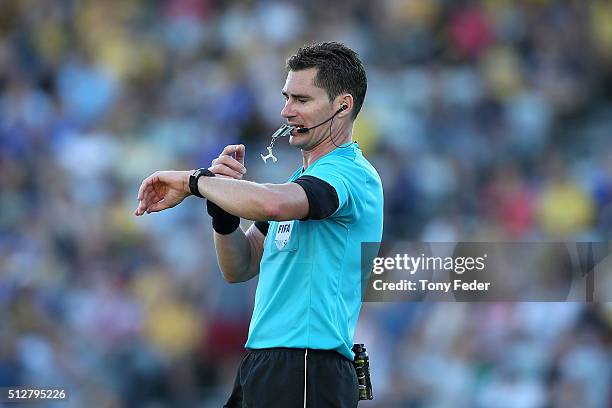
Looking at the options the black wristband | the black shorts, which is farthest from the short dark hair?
the black shorts

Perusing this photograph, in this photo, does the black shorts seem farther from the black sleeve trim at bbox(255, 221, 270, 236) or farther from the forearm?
the black sleeve trim at bbox(255, 221, 270, 236)

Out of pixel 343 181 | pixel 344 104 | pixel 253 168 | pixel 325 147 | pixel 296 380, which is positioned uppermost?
pixel 253 168

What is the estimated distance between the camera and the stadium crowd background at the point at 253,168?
6.41 meters

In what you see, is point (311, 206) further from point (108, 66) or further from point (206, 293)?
point (108, 66)

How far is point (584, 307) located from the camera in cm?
627

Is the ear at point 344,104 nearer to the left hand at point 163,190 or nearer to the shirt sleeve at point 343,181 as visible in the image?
the shirt sleeve at point 343,181

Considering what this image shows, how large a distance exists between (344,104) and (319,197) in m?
0.45

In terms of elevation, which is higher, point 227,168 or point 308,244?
point 227,168

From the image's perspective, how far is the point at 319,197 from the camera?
291cm

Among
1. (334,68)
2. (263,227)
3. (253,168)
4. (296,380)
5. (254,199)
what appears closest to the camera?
(254,199)

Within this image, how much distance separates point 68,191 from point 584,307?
3713 millimetres

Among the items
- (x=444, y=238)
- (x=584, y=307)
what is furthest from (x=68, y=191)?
(x=584, y=307)

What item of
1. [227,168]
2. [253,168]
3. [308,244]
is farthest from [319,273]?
[253,168]

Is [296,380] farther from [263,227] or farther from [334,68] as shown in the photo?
[334,68]
